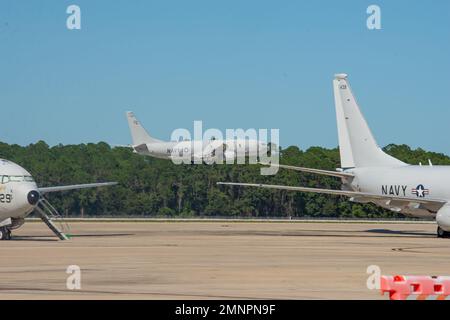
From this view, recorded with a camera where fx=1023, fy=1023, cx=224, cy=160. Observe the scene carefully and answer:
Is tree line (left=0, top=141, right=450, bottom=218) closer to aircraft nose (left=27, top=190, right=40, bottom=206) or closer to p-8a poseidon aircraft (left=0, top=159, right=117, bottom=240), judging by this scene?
p-8a poseidon aircraft (left=0, top=159, right=117, bottom=240)

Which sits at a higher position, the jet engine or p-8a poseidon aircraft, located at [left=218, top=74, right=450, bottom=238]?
p-8a poseidon aircraft, located at [left=218, top=74, right=450, bottom=238]

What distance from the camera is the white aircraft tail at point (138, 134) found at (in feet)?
566

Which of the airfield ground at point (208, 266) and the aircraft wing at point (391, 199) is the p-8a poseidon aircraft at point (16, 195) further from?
the aircraft wing at point (391, 199)

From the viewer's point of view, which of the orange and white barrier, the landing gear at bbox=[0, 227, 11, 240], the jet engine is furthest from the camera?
the jet engine

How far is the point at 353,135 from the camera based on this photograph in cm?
7838

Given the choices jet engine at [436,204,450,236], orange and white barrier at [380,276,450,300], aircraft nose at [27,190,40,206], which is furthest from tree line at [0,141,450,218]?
orange and white barrier at [380,276,450,300]

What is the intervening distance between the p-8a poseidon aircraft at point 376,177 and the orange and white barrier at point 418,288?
40.3 meters

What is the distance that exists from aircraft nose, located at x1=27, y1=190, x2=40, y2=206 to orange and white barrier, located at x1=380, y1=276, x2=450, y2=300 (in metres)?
34.8

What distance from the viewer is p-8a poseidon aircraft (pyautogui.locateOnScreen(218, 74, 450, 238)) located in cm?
6894

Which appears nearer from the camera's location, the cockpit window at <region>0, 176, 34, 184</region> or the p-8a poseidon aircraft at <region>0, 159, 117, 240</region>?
the p-8a poseidon aircraft at <region>0, 159, 117, 240</region>

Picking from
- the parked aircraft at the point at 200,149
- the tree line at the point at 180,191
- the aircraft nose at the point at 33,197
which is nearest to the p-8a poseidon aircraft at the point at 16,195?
the aircraft nose at the point at 33,197

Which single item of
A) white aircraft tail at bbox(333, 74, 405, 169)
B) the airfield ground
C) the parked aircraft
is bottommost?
the airfield ground

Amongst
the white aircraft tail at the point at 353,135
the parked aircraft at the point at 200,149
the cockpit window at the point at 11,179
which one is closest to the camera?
the cockpit window at the point at 11,179
